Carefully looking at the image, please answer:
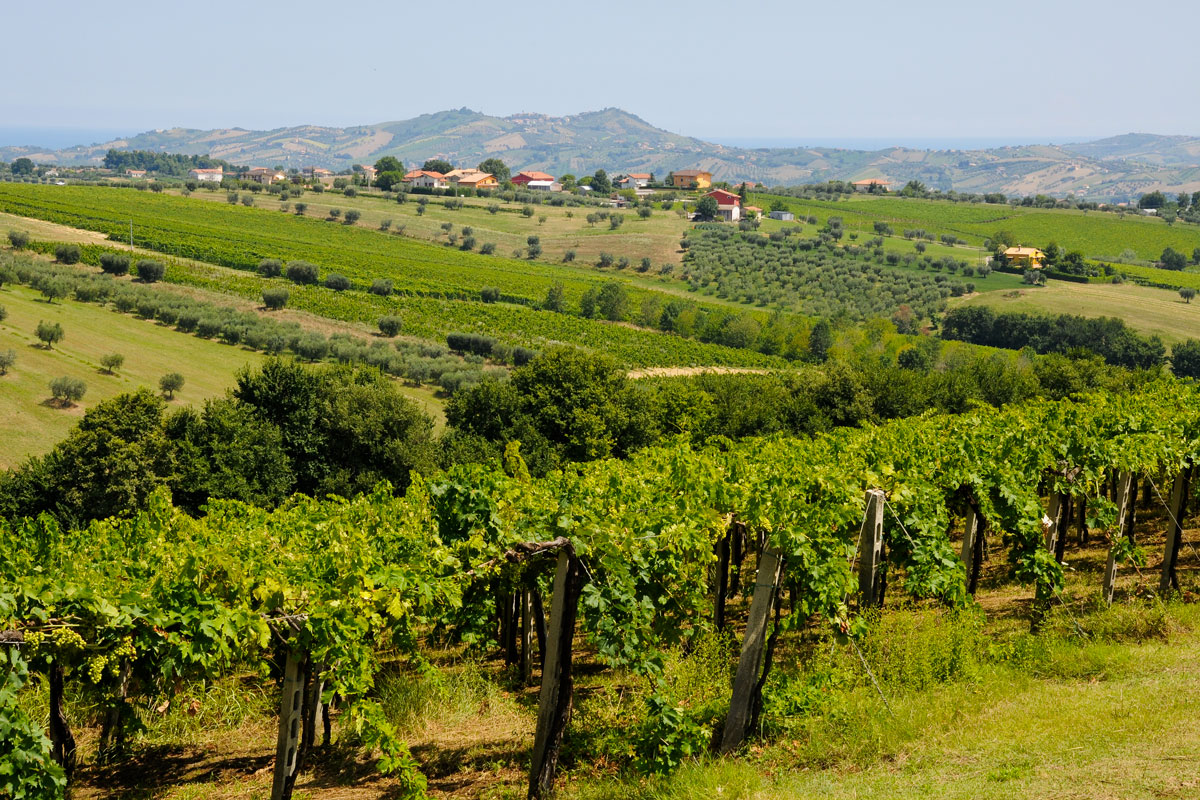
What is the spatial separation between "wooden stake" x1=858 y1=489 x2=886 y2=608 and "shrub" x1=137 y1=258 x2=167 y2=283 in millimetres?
71753

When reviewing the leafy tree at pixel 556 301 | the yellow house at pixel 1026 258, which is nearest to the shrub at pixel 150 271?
the leafy tree at pixel 556 301

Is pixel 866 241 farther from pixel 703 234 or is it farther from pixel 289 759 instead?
pixel 289 759

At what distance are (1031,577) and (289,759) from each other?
27.6ft

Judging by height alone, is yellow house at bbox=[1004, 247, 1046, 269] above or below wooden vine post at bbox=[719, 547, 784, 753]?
above

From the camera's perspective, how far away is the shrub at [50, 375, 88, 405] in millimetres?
39000

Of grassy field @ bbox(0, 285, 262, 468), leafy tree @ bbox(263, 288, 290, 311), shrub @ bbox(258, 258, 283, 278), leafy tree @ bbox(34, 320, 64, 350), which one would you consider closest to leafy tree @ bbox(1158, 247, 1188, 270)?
leafy tree @ bbox(263, 288, 290, 311)

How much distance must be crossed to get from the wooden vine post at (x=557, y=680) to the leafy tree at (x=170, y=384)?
4088 centimetres

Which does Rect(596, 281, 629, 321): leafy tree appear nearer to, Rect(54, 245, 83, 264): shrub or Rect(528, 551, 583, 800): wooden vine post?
Rect(54, 245, 83, 264): shrub

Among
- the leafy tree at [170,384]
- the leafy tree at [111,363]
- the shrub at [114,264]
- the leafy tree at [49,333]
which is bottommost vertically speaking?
the leafy tree at [170,384]

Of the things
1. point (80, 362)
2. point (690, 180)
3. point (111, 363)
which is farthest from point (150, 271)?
point (690, 180)

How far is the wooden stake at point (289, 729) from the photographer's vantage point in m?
6.85

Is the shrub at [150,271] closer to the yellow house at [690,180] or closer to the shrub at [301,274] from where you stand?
the shrub at [301,274]

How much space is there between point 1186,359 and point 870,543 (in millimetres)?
72235

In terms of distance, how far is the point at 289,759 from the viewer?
22.8 ft
